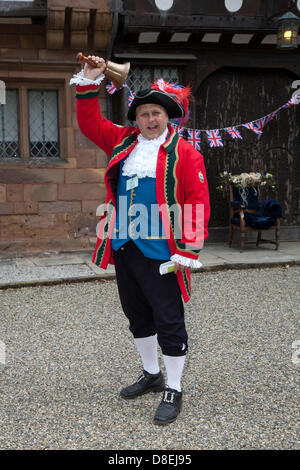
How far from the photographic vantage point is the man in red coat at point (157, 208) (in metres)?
2.54

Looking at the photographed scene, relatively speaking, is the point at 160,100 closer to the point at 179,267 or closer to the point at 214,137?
the point at 179,267

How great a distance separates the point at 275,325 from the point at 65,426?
2212 mm

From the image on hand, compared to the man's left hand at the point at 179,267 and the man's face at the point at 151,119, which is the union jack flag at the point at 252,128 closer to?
the man's face at the point at 151,119

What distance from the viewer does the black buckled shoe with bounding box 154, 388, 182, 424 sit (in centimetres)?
252

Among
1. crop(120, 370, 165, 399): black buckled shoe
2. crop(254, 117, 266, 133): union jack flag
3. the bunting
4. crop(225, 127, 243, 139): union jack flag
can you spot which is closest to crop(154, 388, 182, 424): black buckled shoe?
crop(120, 370, 165, 399): black buckled shoe

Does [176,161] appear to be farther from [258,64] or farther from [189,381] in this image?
[258,64]

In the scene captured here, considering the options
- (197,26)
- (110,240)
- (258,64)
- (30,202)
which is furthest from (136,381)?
(258,64)

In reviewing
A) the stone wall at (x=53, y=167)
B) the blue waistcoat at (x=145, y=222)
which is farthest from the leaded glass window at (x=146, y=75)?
the blue waistcoat at (x=145, y=222)

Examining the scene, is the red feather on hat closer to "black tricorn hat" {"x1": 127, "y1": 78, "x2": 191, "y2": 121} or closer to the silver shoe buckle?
"black tricorn hat" {"x1": 127, "y1": 78, "x2": 191, "y2": 121}

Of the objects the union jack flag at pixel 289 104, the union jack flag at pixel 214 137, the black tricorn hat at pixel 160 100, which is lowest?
the black tricorn hat at pixel 160 100

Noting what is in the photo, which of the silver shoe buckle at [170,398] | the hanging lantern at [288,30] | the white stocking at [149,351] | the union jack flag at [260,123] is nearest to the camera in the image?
the silver shoe buckle at [170,398]

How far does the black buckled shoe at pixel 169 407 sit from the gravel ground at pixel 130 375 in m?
0.05
